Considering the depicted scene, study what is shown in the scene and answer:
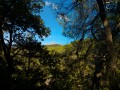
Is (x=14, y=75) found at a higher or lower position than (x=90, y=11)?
lower

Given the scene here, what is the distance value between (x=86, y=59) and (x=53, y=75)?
6.30 metres

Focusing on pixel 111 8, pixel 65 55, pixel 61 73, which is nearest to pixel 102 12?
→ pixel 111 8

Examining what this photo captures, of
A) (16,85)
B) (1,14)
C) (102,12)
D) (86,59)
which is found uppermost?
(1,14)

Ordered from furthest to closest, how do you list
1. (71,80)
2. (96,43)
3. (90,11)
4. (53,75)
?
(53,75) → (71,80) → (96,43) → (90,11)

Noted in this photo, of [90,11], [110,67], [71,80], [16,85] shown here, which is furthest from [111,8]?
[16,85]

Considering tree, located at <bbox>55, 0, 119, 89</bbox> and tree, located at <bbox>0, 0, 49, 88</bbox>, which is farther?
tree, located at <bbox>0, 0, 49, 88</bbox>

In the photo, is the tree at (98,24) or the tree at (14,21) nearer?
the tree at (98,24)

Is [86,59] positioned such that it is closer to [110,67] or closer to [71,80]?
[110,67]

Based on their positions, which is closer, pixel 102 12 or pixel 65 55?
pixel 102 12

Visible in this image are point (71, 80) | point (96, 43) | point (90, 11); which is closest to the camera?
point (90, 11)

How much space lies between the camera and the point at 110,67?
16.4 metres

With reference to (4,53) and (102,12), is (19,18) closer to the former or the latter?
(4,53)

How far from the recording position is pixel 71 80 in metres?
23.0

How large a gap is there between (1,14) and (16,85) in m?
5.71
